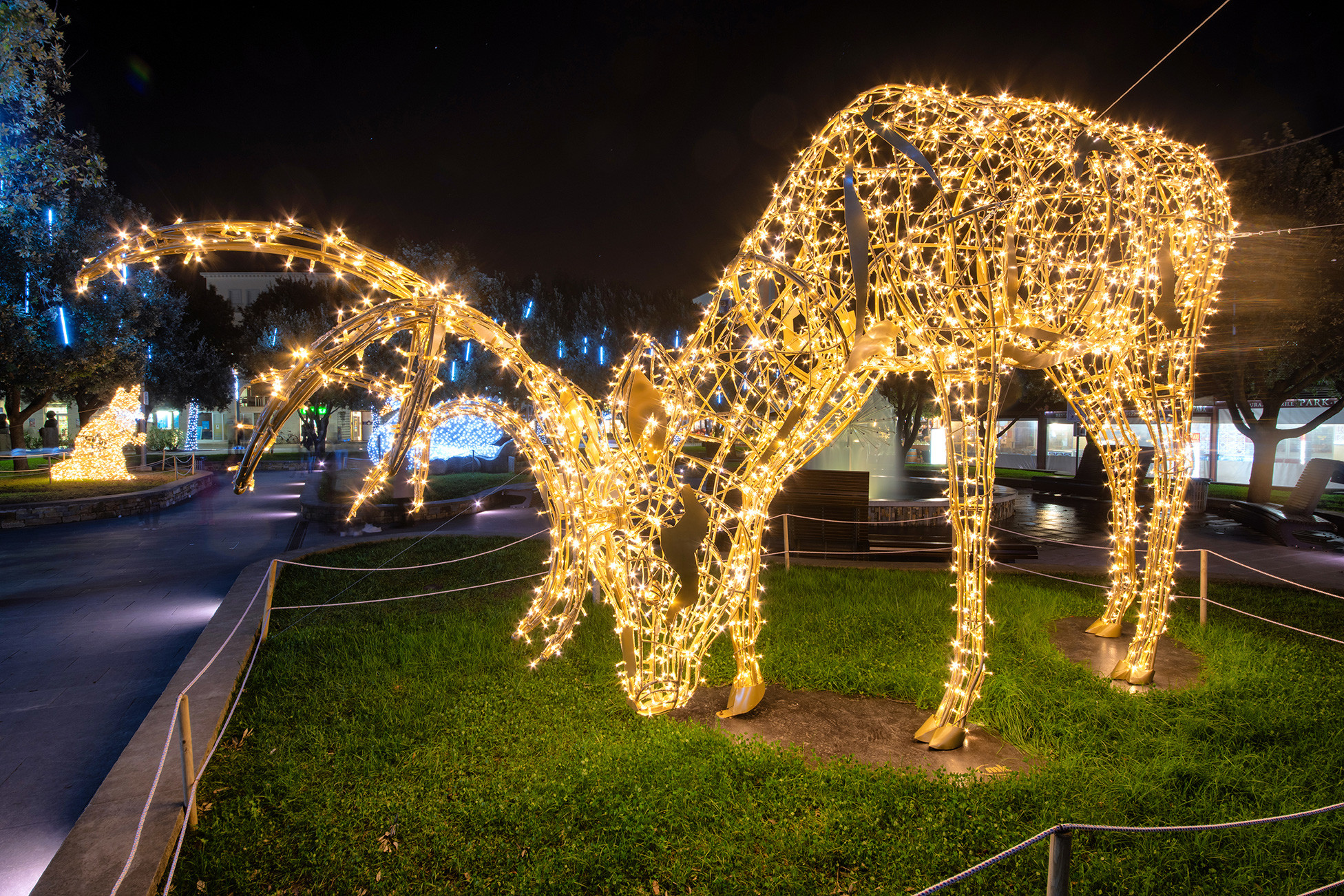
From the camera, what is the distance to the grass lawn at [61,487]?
12203 mm

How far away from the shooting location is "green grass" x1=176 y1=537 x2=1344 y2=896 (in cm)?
254

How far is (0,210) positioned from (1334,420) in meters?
30.6

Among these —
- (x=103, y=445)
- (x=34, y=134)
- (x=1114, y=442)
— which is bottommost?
(x=103, y=445)

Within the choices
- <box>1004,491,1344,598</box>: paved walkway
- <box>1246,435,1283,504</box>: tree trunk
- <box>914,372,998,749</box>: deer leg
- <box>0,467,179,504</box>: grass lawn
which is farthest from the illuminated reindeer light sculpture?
<box>0,467,179,504</box>: grass lawn

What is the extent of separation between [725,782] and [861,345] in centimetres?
215

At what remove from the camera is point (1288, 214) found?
10914 mm

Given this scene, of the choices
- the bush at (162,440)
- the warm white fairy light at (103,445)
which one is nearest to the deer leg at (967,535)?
the warm white fairy light at (103,445)

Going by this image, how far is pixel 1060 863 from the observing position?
1.79 metres

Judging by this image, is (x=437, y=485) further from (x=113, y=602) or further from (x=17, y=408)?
(x=17, y=408)

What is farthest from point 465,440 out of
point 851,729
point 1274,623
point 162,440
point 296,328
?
point 1274,623

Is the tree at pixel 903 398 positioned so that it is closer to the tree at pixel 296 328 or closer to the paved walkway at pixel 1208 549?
the paved walkway at pixel 1208 549

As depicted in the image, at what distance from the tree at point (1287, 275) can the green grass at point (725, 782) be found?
28.8 ft

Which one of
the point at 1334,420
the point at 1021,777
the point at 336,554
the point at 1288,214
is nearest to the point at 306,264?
the point at 1021,777

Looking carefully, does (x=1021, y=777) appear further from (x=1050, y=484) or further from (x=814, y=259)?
(x=1050, y=484)
